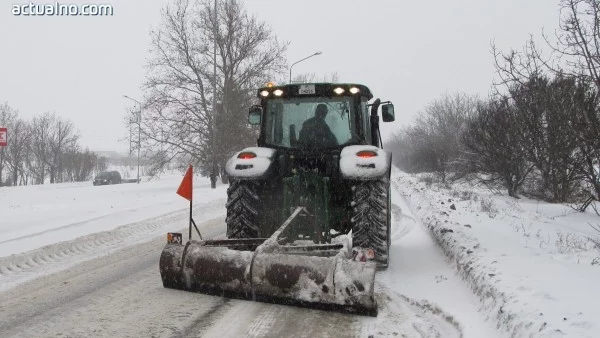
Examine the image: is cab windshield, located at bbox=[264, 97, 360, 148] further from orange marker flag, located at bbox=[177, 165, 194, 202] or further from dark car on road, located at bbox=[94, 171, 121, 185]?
dark car on road, located at bbox=[94, 171, 121, 185]

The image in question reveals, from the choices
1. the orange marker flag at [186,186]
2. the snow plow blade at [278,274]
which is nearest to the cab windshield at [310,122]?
the orange marker flag at [186,186]

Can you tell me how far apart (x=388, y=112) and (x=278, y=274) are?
3.24 meters

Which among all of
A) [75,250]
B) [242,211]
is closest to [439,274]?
[242,211]

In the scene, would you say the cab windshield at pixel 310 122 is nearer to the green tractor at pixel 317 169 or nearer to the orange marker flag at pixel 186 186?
the green tractor at pixel 317 169

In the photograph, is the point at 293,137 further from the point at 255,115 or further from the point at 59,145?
the point at 59,145

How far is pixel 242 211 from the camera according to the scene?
227 inches

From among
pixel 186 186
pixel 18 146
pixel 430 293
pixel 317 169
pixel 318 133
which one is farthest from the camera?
pixel 18 146

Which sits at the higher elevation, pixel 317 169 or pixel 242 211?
pixel 317 169

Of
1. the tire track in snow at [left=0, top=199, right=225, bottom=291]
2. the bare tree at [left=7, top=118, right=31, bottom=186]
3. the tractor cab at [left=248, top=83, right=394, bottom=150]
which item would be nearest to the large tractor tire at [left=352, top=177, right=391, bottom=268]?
the tractor cab at [left=248, top=83, right=394, bottom=150]

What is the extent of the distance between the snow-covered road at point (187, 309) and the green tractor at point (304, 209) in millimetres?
187

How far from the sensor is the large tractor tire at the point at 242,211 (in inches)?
226

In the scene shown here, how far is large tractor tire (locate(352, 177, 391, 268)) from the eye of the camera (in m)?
5.42

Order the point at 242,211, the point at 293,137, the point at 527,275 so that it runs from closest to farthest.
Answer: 1. the point at 527,275
2. the point at 242,211
3. the point at 293,137

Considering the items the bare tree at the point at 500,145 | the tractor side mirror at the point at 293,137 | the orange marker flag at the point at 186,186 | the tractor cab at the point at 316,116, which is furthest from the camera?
the bare tree at the point at 500,145
